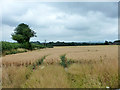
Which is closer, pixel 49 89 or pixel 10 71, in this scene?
pixel 49 89

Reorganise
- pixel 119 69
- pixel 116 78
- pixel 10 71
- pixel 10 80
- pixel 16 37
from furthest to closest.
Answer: pixel 16 37, pixel 10 71, pixel 119 69, pixel 10 80, pixel 116 78

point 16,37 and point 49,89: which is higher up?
point 16,37

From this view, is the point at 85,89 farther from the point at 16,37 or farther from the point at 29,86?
the point at 16,37

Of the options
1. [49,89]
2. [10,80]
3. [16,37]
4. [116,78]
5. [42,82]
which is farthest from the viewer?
[16,37]

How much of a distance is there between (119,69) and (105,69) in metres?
0.48

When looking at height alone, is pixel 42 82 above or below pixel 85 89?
above

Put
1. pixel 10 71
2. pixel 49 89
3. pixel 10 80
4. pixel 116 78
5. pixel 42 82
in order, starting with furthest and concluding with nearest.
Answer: pixel 10 71 < pixel 10 80 < pixel 116 78 < pixel 42 82 < pixel 49 89

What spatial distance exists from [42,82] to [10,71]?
6.83 feet

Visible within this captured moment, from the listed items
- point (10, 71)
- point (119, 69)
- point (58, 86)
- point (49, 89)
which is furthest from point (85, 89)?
point (10, 71)

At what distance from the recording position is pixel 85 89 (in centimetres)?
315

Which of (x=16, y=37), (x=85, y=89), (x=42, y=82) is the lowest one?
(x=85, y=89)

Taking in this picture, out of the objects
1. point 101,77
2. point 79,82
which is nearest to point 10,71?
point 79,82

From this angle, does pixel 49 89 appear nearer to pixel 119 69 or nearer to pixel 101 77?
pixel 101 77

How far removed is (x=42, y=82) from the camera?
308 centimetres
